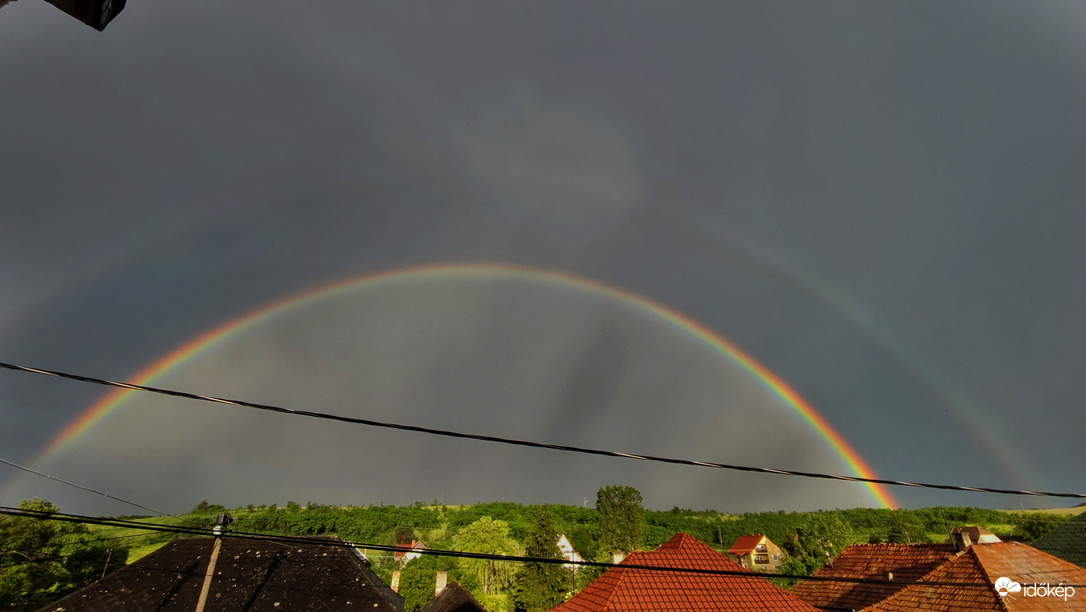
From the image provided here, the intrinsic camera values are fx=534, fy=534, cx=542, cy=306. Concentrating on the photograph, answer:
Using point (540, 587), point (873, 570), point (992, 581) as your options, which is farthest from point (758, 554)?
point (992, 581)

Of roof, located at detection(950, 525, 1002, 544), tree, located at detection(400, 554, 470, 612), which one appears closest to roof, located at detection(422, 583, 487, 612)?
tree, located at detection(400, 554, 470, 612)

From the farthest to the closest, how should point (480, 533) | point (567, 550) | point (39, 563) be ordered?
point (567, 550)
point (480, 533)
point (39, 563)

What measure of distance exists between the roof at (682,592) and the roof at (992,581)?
5761mm

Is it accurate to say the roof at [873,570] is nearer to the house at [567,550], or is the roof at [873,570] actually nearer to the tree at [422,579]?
the tree at [422,579]

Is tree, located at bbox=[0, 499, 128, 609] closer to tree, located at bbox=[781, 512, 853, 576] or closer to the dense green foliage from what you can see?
the dense green foliage

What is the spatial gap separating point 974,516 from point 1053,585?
5985 inches

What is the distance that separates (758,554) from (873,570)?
98.1 m

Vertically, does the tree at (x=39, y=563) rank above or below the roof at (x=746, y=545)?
below

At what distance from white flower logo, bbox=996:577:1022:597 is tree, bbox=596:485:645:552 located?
237ft

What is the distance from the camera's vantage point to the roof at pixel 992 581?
63.1 ft

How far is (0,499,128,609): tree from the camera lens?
1576 inches

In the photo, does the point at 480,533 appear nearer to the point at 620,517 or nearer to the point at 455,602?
the point at 620,517

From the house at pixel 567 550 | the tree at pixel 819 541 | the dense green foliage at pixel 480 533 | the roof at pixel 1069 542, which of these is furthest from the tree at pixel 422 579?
the roof at pixel 1069 542

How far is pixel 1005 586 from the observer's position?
64.5ft
